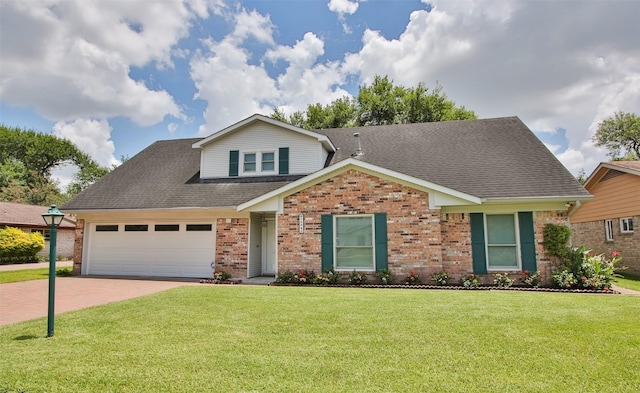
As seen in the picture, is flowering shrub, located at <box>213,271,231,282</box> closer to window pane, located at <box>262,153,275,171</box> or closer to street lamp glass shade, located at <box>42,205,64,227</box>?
window pane, located at <box>262,153,275,171</box>

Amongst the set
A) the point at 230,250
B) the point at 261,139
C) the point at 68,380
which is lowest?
the point at 68,380

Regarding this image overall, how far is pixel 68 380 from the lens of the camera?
3.89m

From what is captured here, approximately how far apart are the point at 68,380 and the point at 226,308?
3.47 meters

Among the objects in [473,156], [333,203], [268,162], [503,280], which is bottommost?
[503,280]

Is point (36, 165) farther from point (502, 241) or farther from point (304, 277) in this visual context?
point (502, 241)

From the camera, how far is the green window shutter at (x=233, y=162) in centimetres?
1558

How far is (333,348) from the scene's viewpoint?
187 inches

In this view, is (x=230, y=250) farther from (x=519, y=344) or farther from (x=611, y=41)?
(x=611, y=41)

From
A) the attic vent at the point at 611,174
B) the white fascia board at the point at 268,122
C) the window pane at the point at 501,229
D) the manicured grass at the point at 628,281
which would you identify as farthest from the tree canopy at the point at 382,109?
the window pane at the point at 501,229

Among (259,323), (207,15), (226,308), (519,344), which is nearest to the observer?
(519,344)

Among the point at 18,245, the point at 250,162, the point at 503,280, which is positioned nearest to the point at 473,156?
the point at 503,280

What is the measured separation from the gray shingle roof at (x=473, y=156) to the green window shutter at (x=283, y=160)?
6.96 ft

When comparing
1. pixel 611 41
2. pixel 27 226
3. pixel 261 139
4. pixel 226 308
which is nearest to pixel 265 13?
pixel 261 139

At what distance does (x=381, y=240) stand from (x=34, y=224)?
2545 centimetres
